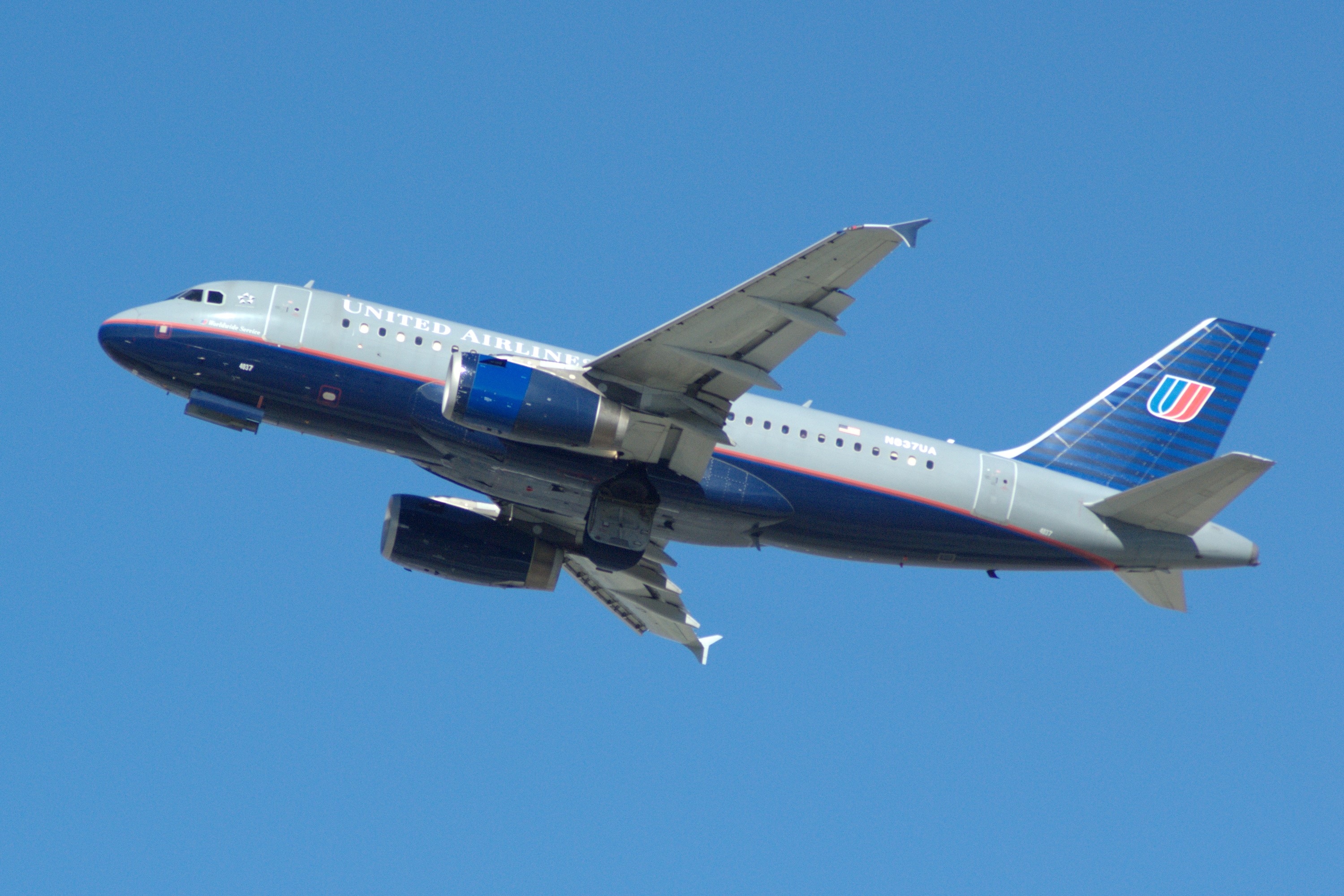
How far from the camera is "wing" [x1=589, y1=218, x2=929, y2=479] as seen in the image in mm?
27062

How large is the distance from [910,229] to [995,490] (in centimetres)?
1176

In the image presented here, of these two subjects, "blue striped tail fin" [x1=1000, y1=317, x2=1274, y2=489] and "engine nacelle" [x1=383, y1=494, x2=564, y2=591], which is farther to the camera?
"engine nacelle" [x1=383, y1=494, x2=564, y2=591]

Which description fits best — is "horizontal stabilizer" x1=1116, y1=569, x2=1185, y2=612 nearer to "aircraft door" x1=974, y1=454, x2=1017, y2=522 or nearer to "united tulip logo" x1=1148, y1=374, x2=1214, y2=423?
"aircraft door" x1=974, y1=454, x2=1017, y2=522

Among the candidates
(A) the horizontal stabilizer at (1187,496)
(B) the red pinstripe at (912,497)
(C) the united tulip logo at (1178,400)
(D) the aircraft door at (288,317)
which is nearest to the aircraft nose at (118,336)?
(D) the aircraft door at (288,317)

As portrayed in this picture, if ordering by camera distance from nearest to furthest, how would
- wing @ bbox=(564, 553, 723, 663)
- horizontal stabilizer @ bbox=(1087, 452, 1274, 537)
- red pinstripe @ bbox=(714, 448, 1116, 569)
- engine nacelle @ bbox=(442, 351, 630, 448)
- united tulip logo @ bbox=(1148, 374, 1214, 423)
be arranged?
engine nacelle @ bbox=(442, 351, 630, 448)
horizontal stabilizer @ bbox=(1087, 452, 1274, 537)
red pinstripe @ bbox=(714, 448, 1116, 569)
united tulip logo @ bbox=(1148, 374, 1214, 423)
wing @ bbox=(564, 553, 723, 663)

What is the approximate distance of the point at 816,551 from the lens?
3553 centimetres

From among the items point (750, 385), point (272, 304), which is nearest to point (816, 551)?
Result: point (750, 385)

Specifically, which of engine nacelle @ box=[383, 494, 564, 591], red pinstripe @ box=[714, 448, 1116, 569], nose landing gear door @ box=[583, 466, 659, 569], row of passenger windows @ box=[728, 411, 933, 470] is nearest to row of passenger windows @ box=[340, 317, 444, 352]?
nose landing gear door @ box=[583, 466, 659, 569]

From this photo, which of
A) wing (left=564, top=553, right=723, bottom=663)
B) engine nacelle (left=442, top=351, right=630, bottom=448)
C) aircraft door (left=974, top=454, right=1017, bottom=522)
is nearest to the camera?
engine nacelle (left=442, top=351, right=630, bottom=448)

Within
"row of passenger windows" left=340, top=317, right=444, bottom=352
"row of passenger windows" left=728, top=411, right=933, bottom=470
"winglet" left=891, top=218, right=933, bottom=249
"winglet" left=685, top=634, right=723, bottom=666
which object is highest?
"winglet" left=891, top=218, right=933, bottom=249

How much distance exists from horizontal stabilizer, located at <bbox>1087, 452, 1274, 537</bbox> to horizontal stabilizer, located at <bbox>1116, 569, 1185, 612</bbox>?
5.45 ft

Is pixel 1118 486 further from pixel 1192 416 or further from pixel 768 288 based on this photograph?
pixel 768 288

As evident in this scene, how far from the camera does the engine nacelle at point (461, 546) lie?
38188 millimetres

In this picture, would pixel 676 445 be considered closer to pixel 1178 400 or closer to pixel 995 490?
pixel 995 490
